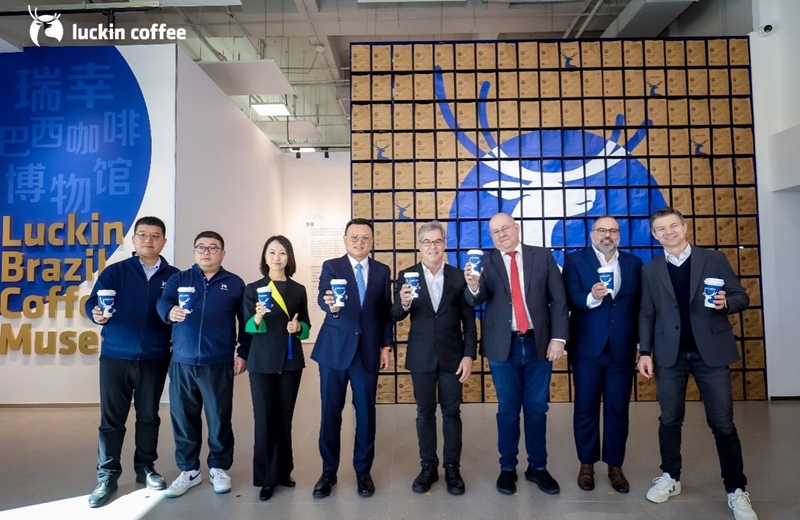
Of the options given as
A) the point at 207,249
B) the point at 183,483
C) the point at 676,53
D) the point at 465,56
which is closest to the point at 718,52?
the point at 676,53

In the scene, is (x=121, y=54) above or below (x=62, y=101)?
above

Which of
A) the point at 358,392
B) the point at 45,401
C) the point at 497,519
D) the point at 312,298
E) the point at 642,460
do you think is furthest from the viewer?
the point at 312,298

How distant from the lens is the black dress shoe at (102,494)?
2816 millimetres

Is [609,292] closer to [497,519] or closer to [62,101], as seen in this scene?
[497,519]

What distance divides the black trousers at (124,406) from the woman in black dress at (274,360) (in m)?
0.67

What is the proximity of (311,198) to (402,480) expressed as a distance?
7252 mm

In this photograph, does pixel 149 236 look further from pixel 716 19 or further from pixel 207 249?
pixel 716 19

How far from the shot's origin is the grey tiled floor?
2.71m

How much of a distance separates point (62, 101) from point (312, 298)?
5308 millimetres

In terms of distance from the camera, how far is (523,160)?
5.43m

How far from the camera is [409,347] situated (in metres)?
2.97

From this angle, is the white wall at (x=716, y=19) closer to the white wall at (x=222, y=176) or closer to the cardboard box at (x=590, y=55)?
the cardboard box at (x=590, y=55)

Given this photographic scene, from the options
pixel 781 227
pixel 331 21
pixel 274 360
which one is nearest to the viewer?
pixel 274 360

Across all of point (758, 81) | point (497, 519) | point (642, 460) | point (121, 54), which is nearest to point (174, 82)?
point (121, 54)
